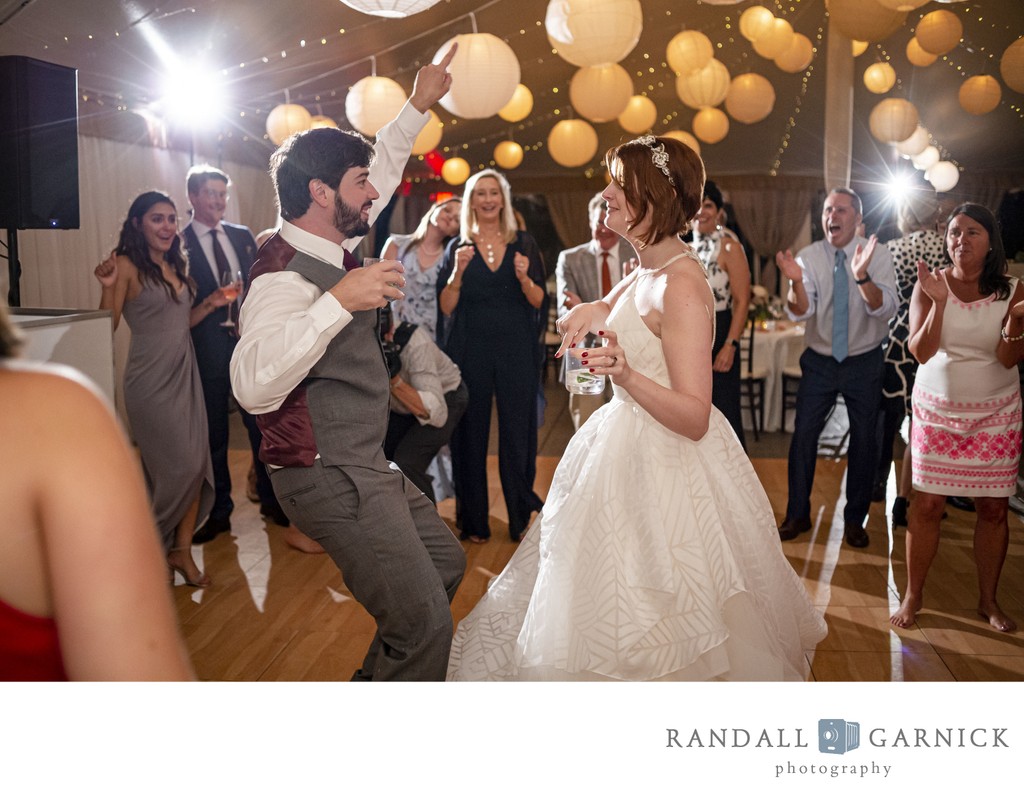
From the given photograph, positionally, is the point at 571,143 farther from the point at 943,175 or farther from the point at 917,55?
the point at 943,175

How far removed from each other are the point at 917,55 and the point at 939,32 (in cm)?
58

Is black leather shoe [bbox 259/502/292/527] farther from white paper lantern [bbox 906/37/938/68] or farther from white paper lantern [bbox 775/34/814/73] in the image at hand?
white paper lantern [bbox 906/37/938/68]

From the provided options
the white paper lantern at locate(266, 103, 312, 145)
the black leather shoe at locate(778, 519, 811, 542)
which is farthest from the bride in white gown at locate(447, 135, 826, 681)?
the white paper lantern at locate(266, 103, 312, 145)

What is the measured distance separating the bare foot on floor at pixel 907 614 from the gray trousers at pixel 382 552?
5.26ft

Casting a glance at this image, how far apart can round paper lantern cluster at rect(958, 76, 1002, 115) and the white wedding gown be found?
6.08ft

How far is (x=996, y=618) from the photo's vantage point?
9.32 feet

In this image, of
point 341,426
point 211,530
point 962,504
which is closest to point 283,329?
point 341,426

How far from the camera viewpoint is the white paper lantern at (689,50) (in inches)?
147

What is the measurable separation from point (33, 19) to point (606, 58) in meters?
1.80

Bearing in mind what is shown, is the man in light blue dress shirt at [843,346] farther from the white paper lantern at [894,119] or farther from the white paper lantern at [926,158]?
the white paper lantern at [894,119]

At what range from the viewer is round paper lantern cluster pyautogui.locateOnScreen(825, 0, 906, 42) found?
9.91 feet

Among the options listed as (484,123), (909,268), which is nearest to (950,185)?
(909,268)

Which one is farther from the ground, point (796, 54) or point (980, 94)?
point (796, 54)
